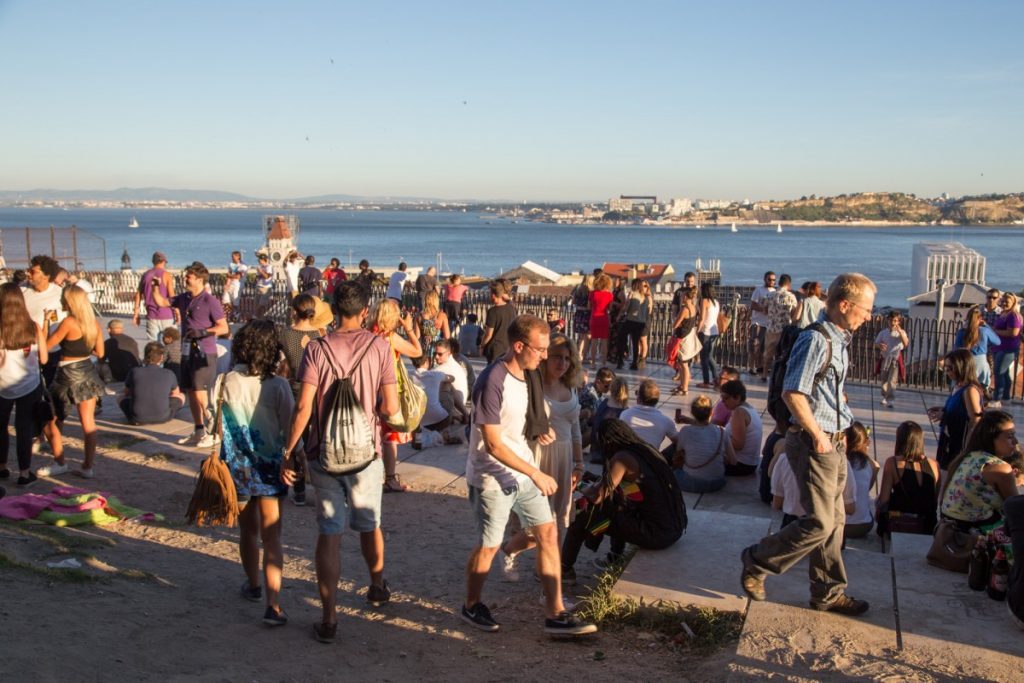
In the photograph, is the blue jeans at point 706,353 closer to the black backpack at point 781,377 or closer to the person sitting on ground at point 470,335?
the person sitting on ground at point 470,335

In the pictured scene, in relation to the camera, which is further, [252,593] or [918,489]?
[918,489]

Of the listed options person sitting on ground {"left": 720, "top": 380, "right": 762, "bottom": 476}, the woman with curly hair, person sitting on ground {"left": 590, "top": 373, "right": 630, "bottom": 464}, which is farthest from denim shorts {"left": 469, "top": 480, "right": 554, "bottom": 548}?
person sitting on ground {"left": 720, "top": 380, "right": 762, "bottom": 476}

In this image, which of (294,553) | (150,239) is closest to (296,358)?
(294,553)

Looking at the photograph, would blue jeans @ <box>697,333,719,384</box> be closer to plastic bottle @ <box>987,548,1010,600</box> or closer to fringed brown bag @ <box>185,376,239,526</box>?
plastic bottle @ <box>987,548,1010,600</box>

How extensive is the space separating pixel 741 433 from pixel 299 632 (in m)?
4.50

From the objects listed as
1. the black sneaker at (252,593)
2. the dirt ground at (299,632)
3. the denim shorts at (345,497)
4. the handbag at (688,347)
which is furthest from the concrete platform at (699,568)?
the handbag at (688,347)

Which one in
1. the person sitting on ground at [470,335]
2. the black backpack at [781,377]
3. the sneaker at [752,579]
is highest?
the black backpack at [781,377]

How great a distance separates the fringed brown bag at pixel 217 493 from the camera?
16.1 feet

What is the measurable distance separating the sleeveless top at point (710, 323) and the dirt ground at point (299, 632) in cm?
677

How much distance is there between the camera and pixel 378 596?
5.34 m

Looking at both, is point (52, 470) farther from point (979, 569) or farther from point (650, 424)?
point (979, 569)

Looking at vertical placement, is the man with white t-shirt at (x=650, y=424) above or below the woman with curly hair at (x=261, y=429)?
below

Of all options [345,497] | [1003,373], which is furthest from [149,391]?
[1003,373]

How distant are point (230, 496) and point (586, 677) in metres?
2.12
